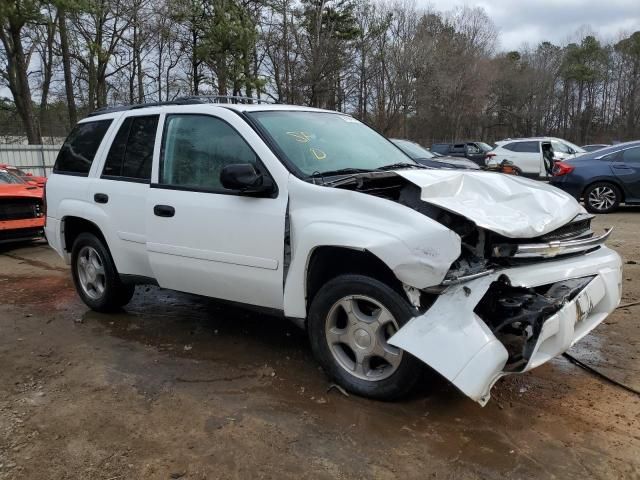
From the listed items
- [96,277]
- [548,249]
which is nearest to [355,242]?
[548,249]

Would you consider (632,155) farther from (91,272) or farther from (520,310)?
(91,272)

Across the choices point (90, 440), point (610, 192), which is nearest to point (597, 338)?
point (90, 440)

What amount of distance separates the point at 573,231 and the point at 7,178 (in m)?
9.66

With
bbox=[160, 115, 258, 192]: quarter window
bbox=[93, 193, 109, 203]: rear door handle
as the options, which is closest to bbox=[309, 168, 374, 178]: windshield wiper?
bbox=[160, 115, 258, 192]: quarter window

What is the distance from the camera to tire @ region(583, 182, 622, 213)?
10914mm

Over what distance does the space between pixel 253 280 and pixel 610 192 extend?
971 centimetres

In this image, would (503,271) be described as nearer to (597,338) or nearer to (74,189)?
(597,338)

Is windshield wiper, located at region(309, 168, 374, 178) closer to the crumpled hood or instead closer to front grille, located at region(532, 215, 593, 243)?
the crumpled hood

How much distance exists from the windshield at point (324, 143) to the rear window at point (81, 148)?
1.94 m

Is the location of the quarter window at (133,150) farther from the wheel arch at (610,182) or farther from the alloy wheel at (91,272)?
the wheel arch at (610,182)

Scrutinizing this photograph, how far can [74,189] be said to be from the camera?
200 inches

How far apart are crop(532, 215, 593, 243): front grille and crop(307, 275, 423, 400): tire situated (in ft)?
3.22

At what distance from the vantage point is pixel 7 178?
32.0 ft

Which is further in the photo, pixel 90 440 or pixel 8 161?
pixel 8 161
